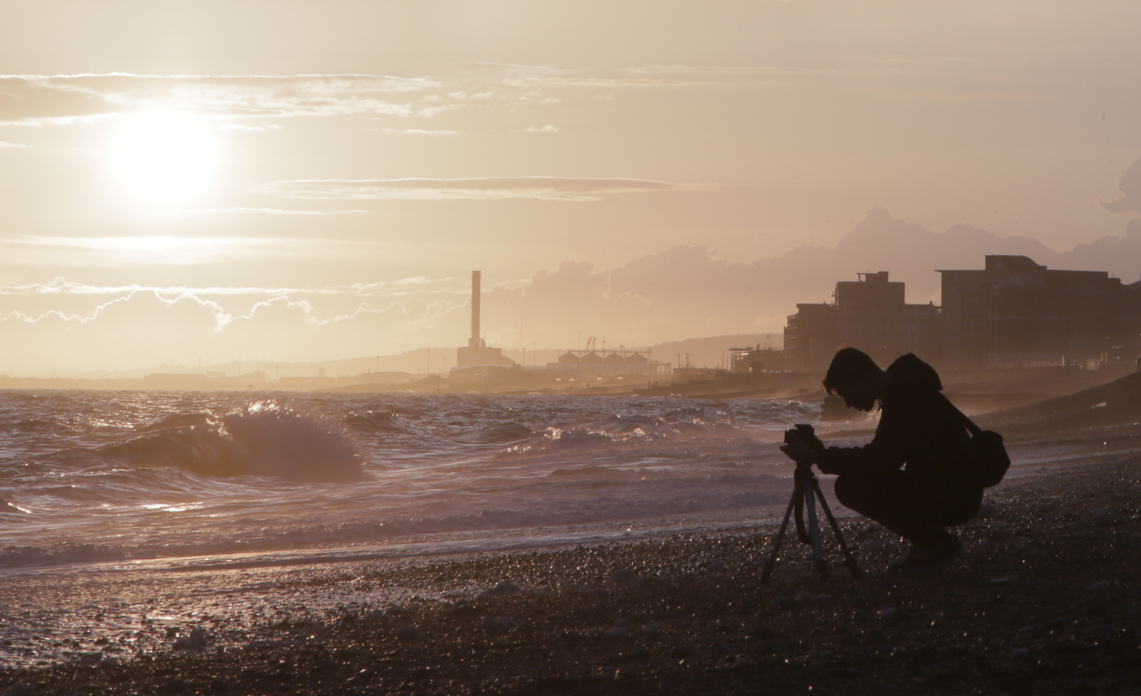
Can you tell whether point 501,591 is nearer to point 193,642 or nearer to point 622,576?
point 622,576

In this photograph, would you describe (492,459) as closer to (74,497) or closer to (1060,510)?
(74,497)

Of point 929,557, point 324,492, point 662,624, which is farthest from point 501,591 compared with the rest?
point 324,492

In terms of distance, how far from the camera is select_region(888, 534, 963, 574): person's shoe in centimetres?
572

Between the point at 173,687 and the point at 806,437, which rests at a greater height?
the point at 806,437

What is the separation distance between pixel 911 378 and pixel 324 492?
609 inches

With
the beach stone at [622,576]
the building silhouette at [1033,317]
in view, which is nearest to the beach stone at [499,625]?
the beach stone at [622,576]

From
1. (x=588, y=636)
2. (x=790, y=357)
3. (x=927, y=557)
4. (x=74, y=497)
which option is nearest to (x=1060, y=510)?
(x=927, y=557)

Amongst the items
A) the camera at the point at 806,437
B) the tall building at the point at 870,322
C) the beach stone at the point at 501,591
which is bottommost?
the beach stone at the point at 501,591

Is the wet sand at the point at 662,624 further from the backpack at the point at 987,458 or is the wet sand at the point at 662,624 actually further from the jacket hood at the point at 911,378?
the jacket hood at the point at 911,378

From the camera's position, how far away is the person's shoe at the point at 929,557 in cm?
572

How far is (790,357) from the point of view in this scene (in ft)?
412

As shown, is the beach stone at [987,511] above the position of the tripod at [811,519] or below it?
below

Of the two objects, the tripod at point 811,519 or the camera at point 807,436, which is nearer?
the camera at point 807,436

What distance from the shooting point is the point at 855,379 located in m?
5.34
